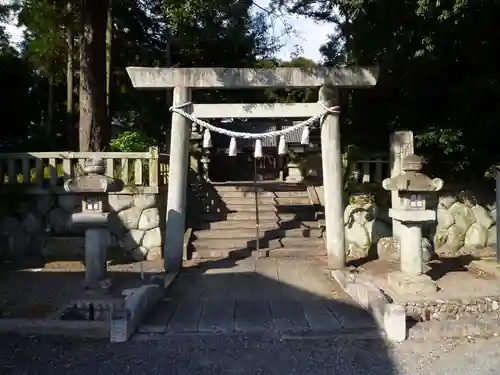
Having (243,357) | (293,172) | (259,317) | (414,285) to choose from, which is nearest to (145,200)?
(259,317)

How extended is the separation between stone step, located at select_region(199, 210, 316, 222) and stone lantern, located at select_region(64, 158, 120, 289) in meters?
4.64

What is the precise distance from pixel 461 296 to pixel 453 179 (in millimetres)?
4389

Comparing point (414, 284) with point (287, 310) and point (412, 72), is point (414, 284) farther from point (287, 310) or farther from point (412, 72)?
point (412, 72)

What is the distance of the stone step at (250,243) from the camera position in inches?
406

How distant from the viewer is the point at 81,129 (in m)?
10.9

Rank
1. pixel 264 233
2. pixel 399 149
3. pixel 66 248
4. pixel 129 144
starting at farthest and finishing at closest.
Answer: pixel 129 144, pixel 264 233, pixel 66 248, pixel 399 149

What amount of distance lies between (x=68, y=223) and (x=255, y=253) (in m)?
3.82

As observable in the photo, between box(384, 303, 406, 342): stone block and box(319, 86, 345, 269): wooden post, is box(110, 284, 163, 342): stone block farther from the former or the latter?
box(319, 86, 345, 269): wooden post

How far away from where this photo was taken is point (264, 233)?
10.9 meters

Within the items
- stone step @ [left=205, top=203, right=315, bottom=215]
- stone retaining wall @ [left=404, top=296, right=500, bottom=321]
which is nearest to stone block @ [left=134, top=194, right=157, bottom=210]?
stone step @ [left=205, top=203, right=315, bottom=215]

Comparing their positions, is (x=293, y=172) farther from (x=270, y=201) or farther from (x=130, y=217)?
(x=130, y=217)

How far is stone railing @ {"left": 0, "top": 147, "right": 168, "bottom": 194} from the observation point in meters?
9.88

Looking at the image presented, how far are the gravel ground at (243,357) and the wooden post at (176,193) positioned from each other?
11.6ft

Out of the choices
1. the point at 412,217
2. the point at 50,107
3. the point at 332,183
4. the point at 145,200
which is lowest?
the point at 412,217
